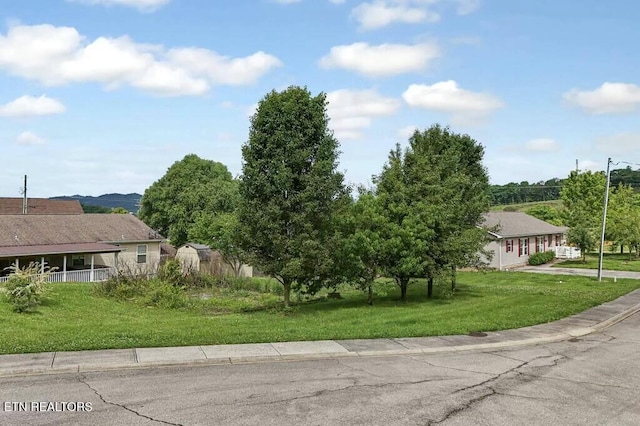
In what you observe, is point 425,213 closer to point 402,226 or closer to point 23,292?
point 402,226

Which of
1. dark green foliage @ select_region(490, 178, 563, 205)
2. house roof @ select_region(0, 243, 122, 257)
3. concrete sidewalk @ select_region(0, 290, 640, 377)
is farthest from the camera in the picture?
dark green foliage @ select_region(490, 178, 563, 205)

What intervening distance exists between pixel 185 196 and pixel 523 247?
119 ft

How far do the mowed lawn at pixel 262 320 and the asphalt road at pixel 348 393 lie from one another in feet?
7.08

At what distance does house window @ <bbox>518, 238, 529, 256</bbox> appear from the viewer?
49675 millimetres

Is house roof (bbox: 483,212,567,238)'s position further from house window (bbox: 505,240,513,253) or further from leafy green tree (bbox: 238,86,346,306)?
leafy green tree (bbox: 238,86,346,306)

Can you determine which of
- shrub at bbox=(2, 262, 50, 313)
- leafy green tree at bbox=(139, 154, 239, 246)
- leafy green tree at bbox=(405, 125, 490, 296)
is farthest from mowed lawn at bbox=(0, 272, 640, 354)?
leafy green tree at bbox=(139, 154, 239, 246)

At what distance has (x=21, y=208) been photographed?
188 ft

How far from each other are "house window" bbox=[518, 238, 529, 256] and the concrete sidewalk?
35.0 metres

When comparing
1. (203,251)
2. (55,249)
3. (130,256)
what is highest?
(55,249)

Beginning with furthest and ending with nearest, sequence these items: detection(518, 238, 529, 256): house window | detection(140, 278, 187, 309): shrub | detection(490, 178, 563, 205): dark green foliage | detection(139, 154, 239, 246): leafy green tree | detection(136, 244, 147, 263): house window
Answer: detection(490, 178, 563, 205): dark green foliage
detection(139, 154, 239, 246): leafy green tree
detection(518, 238, 529, 256): house window
detection(136, 244, 147, 263): house window
detection(140, 278, 187, 309): shrub

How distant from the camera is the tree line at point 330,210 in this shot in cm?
1869

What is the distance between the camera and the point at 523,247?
50.2 m

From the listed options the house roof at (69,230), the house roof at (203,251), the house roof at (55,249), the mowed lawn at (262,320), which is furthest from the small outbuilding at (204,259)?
the mowed lawn at (262,320)

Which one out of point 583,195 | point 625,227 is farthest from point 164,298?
point 583,195
